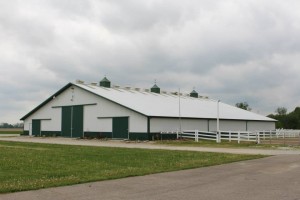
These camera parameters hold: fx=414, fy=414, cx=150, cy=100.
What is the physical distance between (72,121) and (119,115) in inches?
304

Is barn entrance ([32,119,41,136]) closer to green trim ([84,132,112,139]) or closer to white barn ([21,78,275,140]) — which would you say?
white barn ([21,78,275,140])

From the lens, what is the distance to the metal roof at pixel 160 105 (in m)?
43.1

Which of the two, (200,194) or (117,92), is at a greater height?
(117,92)

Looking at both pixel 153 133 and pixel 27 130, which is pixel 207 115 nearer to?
pixel 153 133

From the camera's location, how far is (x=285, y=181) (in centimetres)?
1186

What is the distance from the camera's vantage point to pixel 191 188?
35.2 ft

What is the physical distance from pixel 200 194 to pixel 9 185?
16.2 ft

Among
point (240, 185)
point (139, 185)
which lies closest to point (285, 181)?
point (240, 185)

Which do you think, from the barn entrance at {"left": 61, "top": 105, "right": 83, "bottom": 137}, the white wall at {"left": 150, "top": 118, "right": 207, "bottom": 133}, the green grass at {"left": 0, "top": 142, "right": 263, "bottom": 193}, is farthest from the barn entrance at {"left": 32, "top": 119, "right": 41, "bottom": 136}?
the green grass at {"left": 0, "top": 142, "right": 263, "bottom": 193}

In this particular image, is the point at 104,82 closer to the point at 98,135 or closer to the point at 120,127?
the point at 98,135

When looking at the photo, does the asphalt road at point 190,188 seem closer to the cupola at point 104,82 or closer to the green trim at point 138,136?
the green trim at point 138,136

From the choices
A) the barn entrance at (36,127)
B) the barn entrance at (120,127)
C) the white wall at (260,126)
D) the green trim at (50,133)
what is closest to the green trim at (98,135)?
the barn entrance at (120,127)

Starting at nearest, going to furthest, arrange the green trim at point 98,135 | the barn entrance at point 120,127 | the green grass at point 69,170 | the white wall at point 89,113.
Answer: the green grass at point 69,170 < the white wall at point 89,113 < the barn entrance at point 120,127 < the green trim at point 98,135

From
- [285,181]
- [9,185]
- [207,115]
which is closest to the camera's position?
[9,185]
